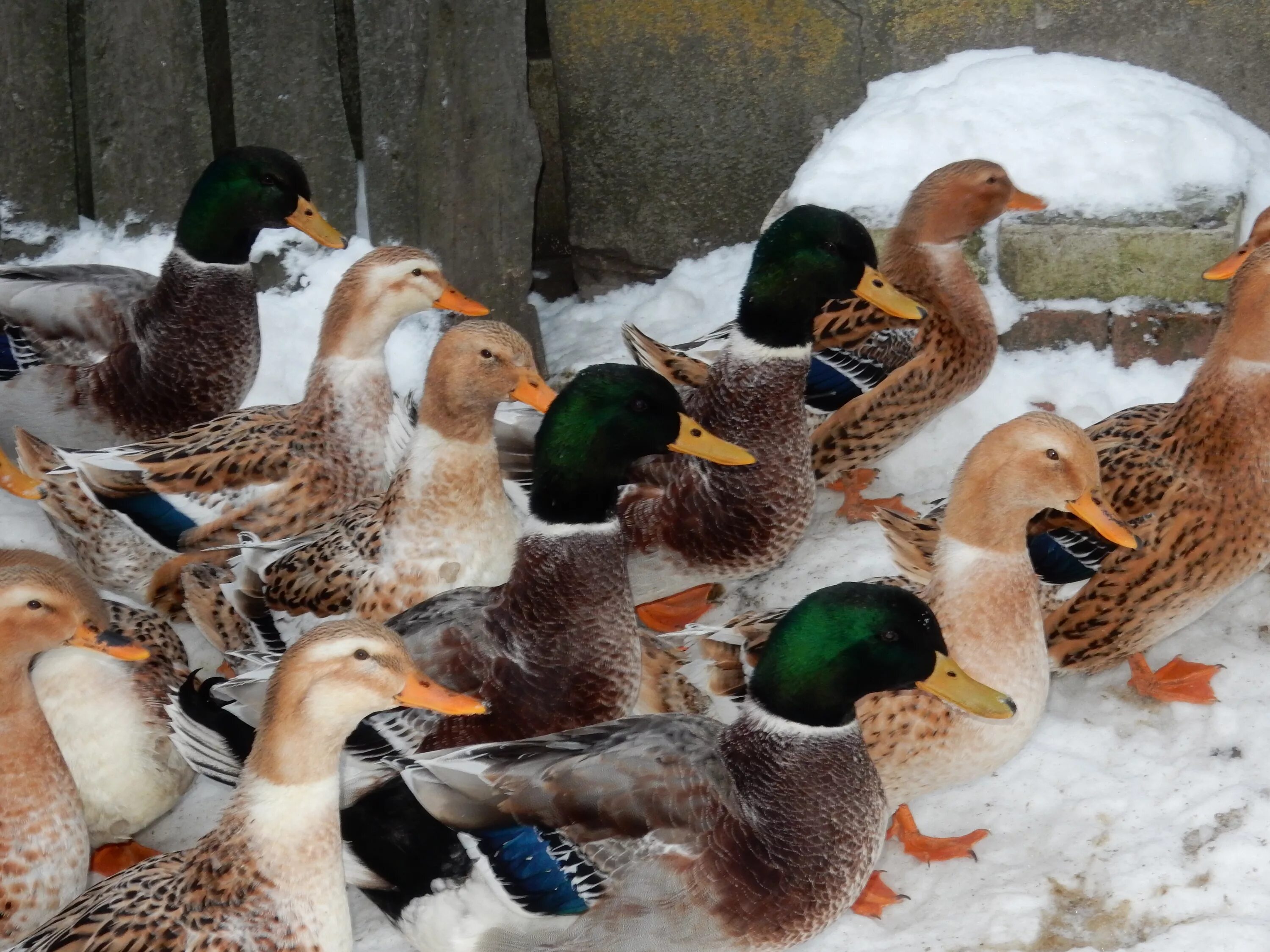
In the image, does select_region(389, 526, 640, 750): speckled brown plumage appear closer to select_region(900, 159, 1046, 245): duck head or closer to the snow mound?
select_region(900, 159, 1046, 245): duck head

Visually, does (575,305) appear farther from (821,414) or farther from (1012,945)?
(1012,945)

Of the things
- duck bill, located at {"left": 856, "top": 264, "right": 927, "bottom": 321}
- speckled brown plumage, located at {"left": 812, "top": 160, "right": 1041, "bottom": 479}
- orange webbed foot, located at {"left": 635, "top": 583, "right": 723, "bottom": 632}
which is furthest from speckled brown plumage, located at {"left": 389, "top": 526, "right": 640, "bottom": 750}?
speckled brown plumage, located at {"left": 812, "top": 160, "right": 1041, "bottom": 479}

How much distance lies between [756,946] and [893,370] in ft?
6.89

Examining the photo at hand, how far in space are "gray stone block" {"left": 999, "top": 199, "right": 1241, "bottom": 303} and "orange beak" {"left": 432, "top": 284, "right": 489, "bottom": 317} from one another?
1.87 m

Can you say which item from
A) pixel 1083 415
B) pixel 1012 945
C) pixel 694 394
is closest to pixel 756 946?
pixel 1012 945

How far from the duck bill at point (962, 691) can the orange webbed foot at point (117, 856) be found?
1.97 meters

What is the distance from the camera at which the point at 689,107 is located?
5.91 m

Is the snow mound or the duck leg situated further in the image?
the snow mound

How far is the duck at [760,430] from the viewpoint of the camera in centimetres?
441

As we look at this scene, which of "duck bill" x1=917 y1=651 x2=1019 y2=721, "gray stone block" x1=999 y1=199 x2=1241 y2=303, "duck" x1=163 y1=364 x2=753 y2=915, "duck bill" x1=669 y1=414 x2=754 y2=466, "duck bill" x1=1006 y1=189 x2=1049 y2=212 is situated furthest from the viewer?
"gray stone block" x1=999 y1=199 x2=1241 y2=303

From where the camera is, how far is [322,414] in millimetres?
4531

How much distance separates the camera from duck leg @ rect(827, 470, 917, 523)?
199 inches

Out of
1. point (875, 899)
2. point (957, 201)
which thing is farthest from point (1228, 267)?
point (875, 899)

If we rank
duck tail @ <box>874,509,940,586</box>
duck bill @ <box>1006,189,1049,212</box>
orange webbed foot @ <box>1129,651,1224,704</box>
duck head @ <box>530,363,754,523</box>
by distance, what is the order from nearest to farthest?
duck head @ <box>530,363,754,523</box>, duck tail @ <box>874,509,940,586</box>, orange webbed foot @ <box>1129,651,1224,704</box>, duck bill @ <box>1006,189,1049,212</box>
